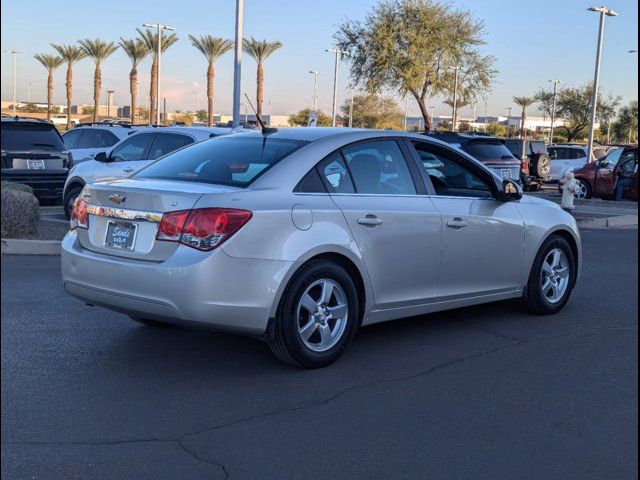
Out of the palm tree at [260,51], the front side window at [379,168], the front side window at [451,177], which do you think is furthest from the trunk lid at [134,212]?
the palm tree at [260,51]

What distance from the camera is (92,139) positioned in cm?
1806

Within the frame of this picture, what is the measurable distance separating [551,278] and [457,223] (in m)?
1.53

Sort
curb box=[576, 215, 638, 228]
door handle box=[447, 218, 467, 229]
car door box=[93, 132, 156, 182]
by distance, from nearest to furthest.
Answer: door handle box=[447, 218, 467, 229], car door box=[93, 132, 156, 182], curb box=[576, 215, 638, 228]

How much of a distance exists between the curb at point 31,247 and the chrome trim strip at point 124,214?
4513 millimetres

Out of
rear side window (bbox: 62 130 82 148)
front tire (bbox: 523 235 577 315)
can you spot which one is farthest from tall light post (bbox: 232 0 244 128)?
front tire (bbox: 523 235 577 315)

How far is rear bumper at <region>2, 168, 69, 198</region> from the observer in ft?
43.8

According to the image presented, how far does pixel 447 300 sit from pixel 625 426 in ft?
6.37

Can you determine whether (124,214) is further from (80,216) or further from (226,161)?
(226,161)

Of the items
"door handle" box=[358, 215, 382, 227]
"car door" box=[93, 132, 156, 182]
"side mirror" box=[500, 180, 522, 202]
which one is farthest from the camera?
"car door" box=[93, 132, 156, 182]

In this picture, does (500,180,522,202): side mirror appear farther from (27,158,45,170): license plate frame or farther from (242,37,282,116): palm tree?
(242,37,282,116): palm tree

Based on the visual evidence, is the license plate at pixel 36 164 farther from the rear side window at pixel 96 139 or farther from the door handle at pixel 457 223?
the door handle at pixel 457 223

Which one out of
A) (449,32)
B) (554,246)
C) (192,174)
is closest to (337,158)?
(192,174)

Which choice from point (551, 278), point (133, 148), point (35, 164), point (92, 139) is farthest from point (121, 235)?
point (92, 139)

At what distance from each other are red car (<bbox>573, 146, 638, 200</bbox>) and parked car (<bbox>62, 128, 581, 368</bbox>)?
17.1 metres
